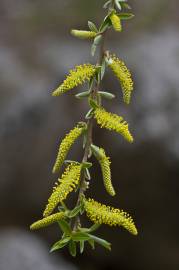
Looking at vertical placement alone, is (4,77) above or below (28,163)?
above

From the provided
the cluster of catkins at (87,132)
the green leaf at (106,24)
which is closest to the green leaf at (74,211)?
the cluster of catkins at (87,132)

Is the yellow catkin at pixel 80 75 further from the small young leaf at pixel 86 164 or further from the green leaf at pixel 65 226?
the green leaf at pixel 65 226

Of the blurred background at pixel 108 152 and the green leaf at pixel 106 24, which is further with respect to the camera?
the blurred background at pixel 108 152

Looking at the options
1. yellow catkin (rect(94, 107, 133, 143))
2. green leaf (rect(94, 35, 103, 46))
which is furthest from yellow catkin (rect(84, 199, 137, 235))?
green leaf (rect(94, 35, 103, 46))

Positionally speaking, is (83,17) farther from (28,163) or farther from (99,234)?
(99,234)

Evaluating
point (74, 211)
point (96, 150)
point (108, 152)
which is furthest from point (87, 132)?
point (108, 152)

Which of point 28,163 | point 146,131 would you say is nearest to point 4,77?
point 28,163

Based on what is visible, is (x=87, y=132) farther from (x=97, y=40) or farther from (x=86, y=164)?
(x=97, y=40)
